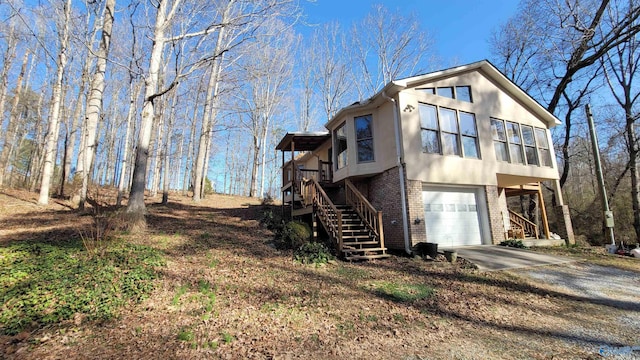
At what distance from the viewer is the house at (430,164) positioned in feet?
30.6

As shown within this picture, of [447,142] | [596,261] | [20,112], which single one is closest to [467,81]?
[447,142]

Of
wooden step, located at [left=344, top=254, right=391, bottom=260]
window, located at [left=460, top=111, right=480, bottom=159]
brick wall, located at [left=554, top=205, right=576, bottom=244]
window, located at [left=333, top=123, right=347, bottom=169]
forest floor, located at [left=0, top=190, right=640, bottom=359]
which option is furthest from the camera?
brick wall, located at [left=554, top=205, right=576, bottom=244]

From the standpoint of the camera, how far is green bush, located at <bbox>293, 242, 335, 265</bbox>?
7273mm

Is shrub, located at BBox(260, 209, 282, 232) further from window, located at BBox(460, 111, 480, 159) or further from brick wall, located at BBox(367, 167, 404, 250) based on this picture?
window, located at BBox(460, 111, 480, 159)

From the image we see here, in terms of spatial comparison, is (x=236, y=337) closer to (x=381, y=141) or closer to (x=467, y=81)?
(x=381, y=141)

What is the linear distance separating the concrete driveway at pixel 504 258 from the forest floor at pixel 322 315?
457 millimetres

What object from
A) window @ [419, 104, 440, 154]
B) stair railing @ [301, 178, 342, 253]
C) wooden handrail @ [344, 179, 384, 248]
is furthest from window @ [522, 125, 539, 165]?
stair railing @ [301, 178, 342, 253]

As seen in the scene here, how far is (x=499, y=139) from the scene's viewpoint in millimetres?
11812

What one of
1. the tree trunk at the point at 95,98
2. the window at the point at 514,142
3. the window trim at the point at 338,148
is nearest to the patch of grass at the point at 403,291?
the window trim at the point at 338,148

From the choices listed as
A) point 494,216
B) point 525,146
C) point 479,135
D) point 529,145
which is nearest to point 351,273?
point 494,216

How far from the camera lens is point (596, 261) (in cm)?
871

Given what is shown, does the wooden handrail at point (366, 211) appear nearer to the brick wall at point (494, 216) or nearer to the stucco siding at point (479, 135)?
the stucco siding at point (479, 135)

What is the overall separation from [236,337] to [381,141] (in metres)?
8.34

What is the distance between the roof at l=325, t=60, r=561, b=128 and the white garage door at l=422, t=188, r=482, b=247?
3.81 meters
